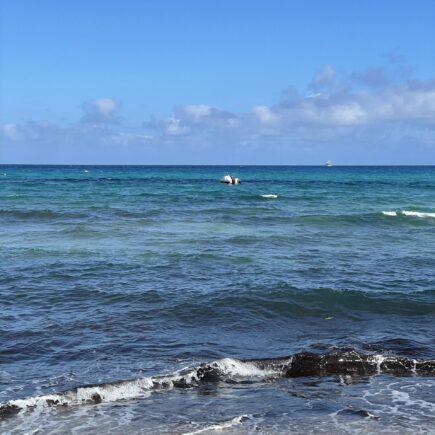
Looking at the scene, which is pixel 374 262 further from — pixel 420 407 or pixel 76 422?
pixel 76 422

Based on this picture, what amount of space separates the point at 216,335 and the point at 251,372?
1.76 m

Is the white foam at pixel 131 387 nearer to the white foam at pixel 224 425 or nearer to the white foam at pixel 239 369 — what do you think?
the white foam at pixel 239 369

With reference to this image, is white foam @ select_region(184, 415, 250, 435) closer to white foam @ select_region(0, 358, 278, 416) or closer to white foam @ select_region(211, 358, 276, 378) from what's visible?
white foam @ select_region(0, 358, 278, 416)

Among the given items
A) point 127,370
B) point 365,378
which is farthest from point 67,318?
point 365,378

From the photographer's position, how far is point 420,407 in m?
7.09

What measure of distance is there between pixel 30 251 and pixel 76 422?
1120 centimetres

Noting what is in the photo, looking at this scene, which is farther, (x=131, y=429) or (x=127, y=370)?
(x=127, y=370)

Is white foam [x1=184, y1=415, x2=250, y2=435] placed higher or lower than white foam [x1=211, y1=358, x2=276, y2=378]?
lower

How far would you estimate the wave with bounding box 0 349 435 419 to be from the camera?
24.4 ft

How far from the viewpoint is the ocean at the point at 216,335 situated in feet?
22.8

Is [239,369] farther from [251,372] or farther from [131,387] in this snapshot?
[131,387]

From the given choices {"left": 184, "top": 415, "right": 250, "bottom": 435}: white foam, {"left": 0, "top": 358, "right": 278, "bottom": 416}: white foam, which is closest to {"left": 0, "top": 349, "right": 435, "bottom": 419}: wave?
{"left": 0, "top": 358, "right": 278, "bottom": 416}: white foam

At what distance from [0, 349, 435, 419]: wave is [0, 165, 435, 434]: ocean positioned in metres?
0.02

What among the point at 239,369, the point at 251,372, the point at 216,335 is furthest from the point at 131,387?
the point at 216,335
